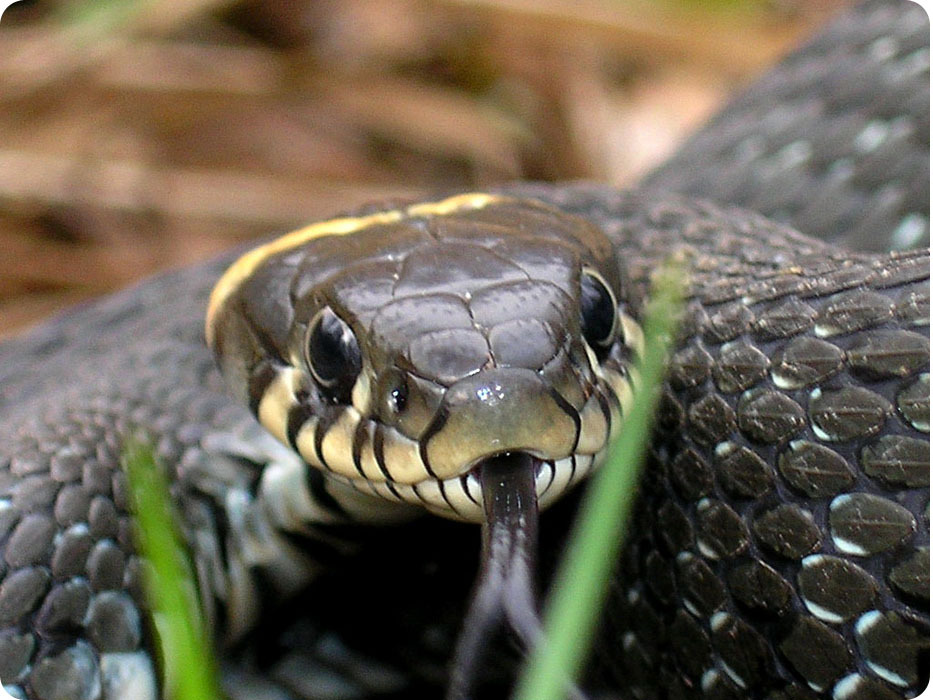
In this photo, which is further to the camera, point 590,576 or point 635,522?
point 635,522

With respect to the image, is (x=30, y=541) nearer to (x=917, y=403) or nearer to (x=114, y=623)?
(x=114, y=623)

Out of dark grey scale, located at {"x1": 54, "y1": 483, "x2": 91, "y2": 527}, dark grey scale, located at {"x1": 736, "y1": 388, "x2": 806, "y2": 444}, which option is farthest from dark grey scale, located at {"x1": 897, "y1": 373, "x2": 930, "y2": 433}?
dark grey scale, located at {"x1": 54, "y1": 483, "x2": 91, "y2": 527}

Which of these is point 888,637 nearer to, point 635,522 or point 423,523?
point 635,522

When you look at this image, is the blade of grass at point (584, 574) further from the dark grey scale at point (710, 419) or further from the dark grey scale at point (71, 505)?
the dark grey scale at point (71, 505)

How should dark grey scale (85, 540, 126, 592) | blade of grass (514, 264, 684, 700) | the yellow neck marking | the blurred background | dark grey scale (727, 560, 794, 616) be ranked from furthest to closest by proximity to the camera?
1. the blurred background
2. the yellow neck marking
3. dark grey scale (85, 540, 126, 592)
4. dark grey scale (727, 560, 794, 616)
5. blade of grass (514, 264, 684, 700)

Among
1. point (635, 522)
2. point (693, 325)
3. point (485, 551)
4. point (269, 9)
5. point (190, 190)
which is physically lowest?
point (190, 190)

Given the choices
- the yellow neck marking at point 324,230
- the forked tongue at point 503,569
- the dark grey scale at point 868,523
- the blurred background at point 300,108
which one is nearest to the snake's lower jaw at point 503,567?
the forked tongue at point 503,569

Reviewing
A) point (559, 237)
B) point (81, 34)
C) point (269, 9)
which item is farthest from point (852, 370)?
point (269, 9)

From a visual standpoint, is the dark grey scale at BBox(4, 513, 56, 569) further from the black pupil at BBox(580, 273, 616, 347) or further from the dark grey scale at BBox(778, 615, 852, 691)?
the dark grey scale at BBox(778, 615, 852, 691)
